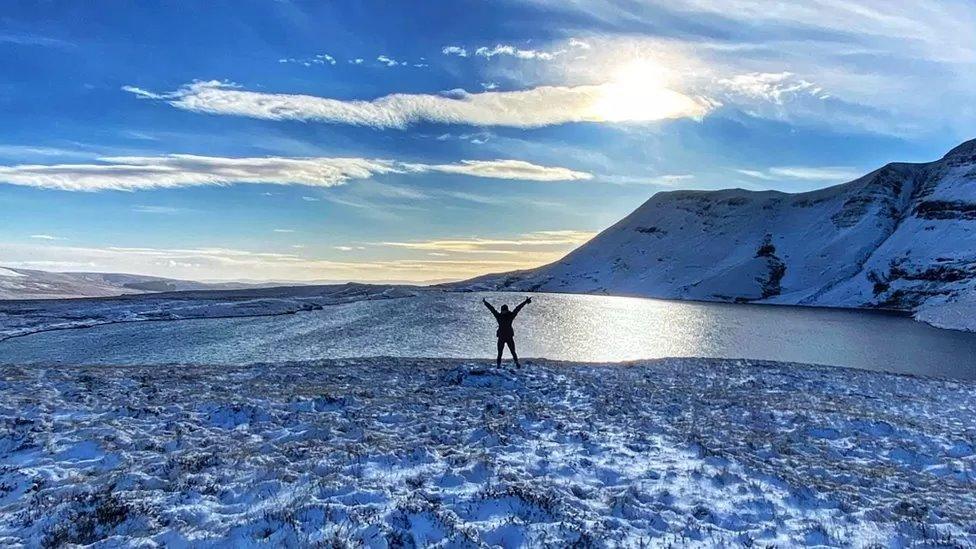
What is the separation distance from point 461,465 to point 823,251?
160 m

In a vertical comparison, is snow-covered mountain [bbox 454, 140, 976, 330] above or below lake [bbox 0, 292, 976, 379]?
above

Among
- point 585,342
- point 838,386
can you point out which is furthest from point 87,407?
point 585,342

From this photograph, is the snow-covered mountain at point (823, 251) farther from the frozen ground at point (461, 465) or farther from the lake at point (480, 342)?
the frozen ground at point (461, 465)

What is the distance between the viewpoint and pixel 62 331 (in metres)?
48.2

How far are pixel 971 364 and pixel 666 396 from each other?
30.4 meters

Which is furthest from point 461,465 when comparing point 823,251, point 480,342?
point 823,251

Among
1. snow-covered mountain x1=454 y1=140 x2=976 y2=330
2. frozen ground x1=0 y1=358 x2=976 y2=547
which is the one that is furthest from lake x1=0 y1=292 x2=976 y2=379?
snow-covered mountain x1=454 y1=140 x2=976 y2=330

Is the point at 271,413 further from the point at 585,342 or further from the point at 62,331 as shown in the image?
the point at 62,331

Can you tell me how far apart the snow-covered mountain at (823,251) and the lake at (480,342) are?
27666 millimetres

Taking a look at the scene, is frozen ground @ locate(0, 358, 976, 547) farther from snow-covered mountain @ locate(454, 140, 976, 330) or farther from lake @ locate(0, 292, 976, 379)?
snow-covered mountain @ locate(454, 140, 976, 330)

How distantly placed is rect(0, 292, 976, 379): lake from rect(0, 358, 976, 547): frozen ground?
16315mm

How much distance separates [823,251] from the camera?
14275 centimetres

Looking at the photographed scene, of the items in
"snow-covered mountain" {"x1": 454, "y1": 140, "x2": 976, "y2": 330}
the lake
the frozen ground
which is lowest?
the lake

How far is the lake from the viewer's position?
112ft
